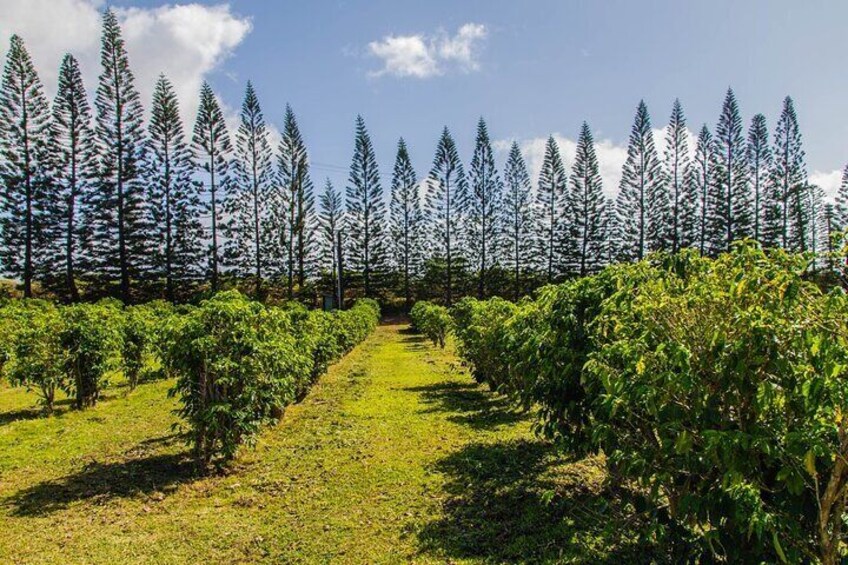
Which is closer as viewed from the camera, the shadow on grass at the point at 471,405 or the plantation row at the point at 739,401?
the plantation row at the point at 739,401

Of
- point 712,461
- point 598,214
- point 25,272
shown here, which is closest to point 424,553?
point 712,461

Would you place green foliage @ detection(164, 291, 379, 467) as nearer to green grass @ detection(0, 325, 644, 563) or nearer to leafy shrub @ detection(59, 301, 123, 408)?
green grass @ detection(0, 325, 644, 563)

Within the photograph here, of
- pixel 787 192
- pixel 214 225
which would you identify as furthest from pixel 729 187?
pixel 214 225

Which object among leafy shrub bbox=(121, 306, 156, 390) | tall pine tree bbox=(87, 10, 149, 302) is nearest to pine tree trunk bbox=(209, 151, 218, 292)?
tall pine tree bbox=(87, 10, 149, 302)

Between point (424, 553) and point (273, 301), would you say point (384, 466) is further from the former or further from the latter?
point (273, 301)

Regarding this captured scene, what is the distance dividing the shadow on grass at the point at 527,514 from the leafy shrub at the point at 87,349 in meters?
6.23

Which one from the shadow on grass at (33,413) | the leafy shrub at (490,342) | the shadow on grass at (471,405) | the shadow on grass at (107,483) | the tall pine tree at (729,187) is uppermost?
the tall pine tree at (729,187)

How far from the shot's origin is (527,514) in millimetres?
4469

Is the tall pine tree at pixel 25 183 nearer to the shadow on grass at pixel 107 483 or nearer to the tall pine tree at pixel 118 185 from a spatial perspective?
the tall pine tree at pixel 118 185

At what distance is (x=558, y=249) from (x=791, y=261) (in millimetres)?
44814

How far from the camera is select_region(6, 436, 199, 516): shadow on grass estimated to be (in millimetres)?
4961

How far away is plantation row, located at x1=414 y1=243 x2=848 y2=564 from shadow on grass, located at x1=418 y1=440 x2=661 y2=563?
532 mm

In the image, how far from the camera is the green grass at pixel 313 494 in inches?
155

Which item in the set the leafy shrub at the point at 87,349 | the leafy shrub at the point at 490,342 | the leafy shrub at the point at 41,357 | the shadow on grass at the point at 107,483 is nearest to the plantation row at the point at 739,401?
the shadow on grass at the point at 107,483
